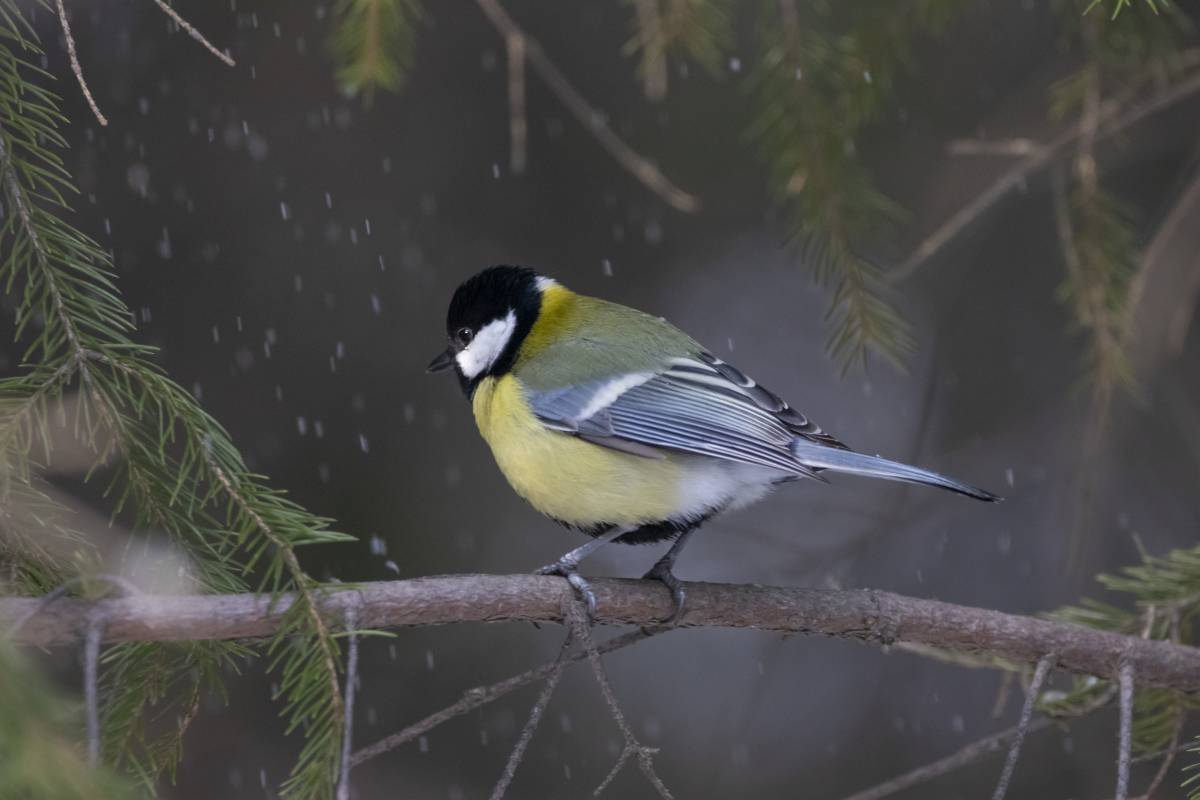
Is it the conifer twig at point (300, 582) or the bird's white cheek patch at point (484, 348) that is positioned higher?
the bird's white cheek patch at point (484, 348)

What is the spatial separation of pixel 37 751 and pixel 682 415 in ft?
5.08

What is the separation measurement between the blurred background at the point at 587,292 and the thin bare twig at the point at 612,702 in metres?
1.34

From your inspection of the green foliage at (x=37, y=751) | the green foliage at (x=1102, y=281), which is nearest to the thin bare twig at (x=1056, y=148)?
the green foliage at (x=1102, y=281)

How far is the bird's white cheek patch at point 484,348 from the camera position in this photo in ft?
8.31

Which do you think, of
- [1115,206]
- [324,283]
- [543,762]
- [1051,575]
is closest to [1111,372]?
[1115,206]

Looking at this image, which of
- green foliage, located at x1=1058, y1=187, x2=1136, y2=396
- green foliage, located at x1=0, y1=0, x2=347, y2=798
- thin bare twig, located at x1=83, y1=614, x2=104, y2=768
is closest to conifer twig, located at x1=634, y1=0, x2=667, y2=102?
green foliage, located at x1=1058, y1=187, x2=1136, y2=396

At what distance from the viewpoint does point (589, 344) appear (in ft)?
8.12

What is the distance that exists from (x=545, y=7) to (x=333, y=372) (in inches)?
51.5

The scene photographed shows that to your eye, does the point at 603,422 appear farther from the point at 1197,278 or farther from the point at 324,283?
the point at 324,283

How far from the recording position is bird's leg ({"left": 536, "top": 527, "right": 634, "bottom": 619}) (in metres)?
1.76

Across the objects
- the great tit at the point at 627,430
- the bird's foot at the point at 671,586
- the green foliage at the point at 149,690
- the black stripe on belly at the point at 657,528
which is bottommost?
the green foliage at the point at 149,690

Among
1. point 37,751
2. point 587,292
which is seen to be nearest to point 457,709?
point 37,751

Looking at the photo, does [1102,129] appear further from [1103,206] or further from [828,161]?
[828,161]

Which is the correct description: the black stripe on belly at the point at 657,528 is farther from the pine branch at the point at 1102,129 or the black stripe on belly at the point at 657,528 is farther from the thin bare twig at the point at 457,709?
the pine branch at the point at 1102,129
